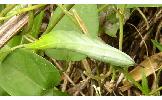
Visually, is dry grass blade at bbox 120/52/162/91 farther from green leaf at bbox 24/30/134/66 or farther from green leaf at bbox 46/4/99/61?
green leaf at bbox 24/30/134/66

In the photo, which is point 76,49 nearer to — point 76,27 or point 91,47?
point 91,47

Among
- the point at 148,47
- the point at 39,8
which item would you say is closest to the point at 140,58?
the point at 148,47

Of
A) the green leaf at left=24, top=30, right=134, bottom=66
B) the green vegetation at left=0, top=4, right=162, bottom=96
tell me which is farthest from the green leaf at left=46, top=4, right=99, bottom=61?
the green leaf at left=24, top=30, right=134, bottom=66

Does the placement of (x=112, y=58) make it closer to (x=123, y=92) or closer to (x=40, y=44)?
(x=40, y=44)

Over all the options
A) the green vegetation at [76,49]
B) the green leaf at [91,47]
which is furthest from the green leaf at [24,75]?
the green leaf at [91,47]

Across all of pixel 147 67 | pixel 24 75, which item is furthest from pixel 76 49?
pixel 147 67

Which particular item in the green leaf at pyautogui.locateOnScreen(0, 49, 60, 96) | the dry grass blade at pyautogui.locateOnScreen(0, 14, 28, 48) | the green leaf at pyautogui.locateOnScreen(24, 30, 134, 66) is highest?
the dry grass blade at pyautogui.locateOnScreen(0, 14, 28, 48)
